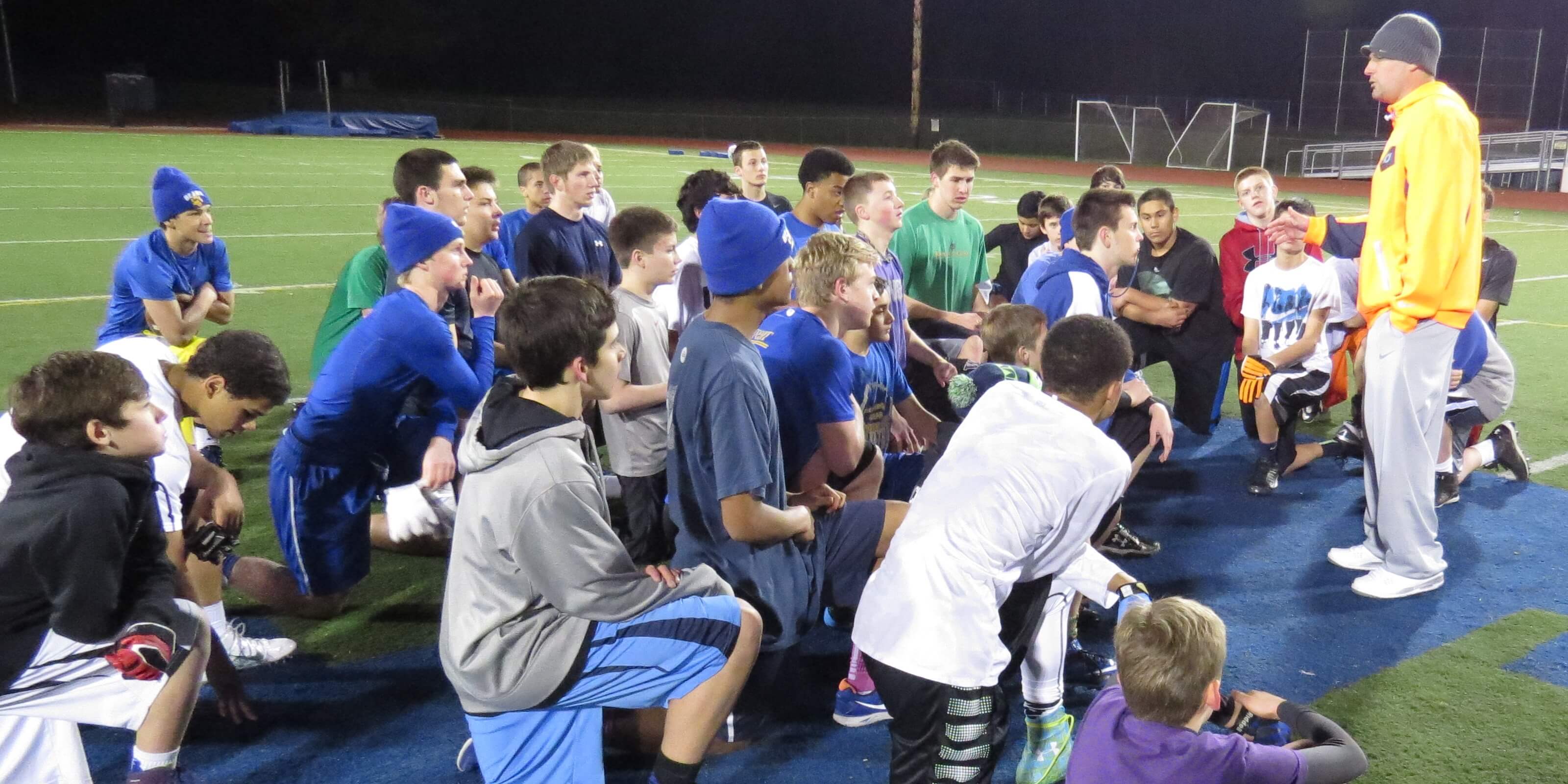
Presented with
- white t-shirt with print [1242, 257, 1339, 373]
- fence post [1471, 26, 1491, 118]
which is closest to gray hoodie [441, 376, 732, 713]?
white t-shirt with print [1242, 257, 1339, 373]

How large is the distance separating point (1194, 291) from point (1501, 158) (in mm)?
25165

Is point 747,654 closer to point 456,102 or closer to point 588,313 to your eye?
point 588,313

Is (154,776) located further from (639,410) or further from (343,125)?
(343,125)

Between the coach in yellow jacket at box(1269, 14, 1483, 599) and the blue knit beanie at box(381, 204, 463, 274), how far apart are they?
371cm

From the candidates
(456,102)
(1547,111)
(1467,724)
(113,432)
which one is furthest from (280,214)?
(1547,111)

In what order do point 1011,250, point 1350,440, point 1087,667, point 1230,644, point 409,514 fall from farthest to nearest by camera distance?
point 1011,250 < point 1350,440 < point 409,514 < point 1230,644 < point 1087,667

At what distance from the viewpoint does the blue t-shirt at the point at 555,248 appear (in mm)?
6316

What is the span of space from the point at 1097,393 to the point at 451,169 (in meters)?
3.81

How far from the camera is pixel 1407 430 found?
461 centimetres

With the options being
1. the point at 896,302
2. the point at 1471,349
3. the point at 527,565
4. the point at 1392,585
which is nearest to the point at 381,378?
the point at 527,565

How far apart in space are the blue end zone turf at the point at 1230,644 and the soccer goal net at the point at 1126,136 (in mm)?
27336

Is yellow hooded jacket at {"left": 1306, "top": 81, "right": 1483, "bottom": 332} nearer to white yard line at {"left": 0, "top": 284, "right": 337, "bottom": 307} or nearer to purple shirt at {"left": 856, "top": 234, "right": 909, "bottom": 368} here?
purple shirt at {"left": 856, "top": 234, "right": 909, "bottom": 368}

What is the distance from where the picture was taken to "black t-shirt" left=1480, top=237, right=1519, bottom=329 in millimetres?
6465

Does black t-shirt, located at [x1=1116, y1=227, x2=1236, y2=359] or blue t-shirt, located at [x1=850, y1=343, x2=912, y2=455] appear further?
black t-shirt, located at [x1=1116, y1=227, x2=1236, y2=359]
